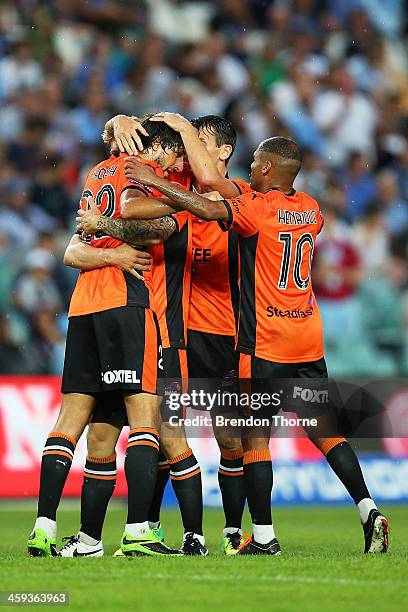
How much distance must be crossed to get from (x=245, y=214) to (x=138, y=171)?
0.60 metres

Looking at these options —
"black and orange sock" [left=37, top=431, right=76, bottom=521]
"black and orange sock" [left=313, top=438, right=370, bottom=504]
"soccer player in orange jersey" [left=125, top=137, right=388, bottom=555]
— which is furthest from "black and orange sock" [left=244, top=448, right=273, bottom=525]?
"black and orange sock" [left=37, top=431, right=76, bottom=521]

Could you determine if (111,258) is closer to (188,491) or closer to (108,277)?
(108,277)

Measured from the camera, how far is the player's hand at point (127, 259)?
19.0 feet

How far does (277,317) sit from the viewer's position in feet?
19.7

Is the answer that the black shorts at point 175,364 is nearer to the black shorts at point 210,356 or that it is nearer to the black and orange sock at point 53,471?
the black shorts at point 210,356

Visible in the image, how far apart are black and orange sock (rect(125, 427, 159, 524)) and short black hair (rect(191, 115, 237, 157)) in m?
1.97

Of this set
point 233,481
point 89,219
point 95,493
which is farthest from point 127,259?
point 233,481

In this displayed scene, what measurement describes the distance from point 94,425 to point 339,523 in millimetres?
3536

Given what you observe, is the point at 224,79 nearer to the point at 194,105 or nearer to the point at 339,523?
the point at 194,105

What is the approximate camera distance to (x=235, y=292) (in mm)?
6641

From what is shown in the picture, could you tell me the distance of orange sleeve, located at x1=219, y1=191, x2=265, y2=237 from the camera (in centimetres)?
579

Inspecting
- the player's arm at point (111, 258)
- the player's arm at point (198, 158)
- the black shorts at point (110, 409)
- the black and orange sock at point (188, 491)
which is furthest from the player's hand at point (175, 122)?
the black and orange sock at point (188, 491)

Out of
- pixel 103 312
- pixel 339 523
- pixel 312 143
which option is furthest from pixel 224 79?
pixel 103 312

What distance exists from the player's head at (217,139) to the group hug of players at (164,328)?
0.24m
